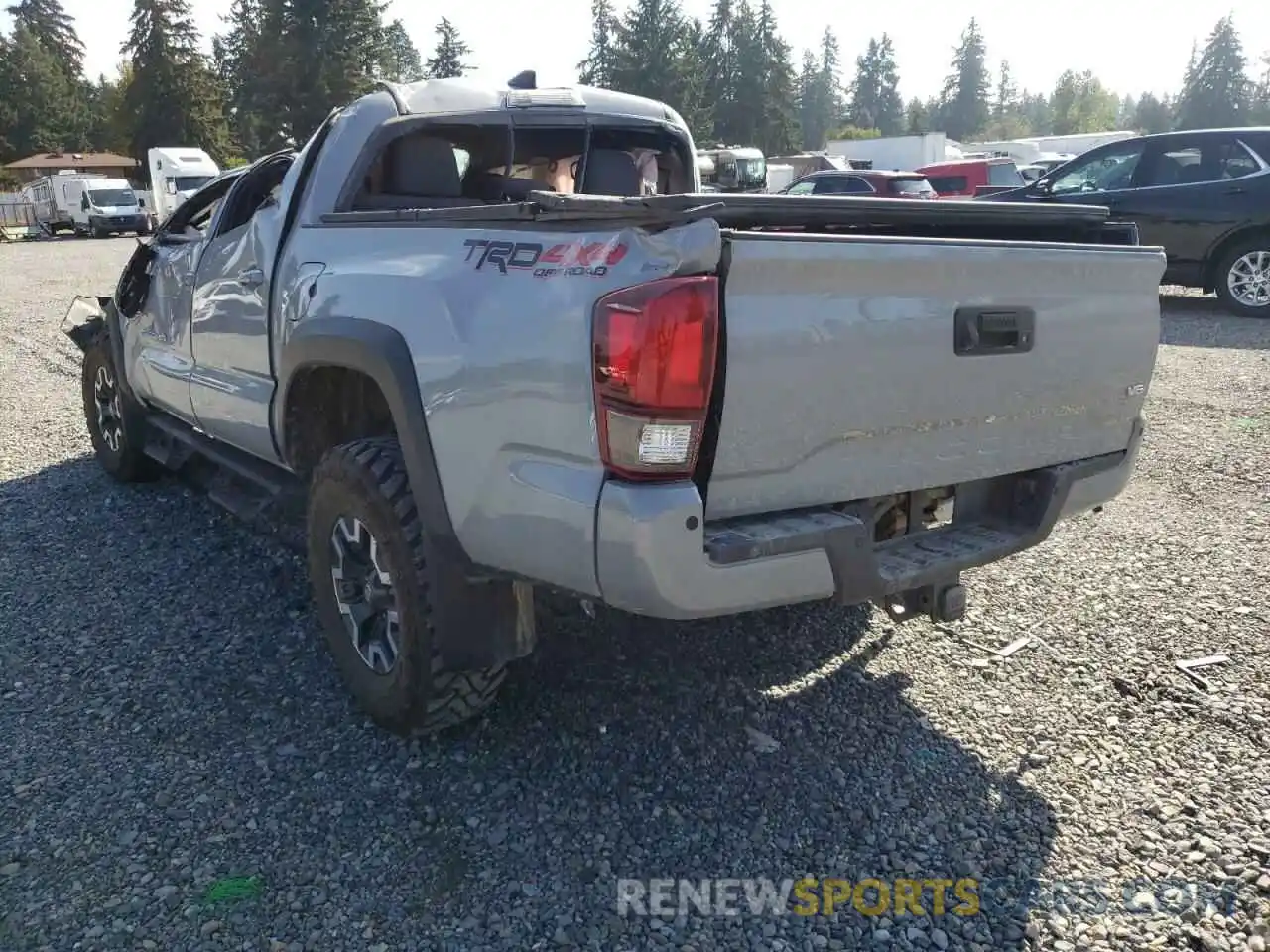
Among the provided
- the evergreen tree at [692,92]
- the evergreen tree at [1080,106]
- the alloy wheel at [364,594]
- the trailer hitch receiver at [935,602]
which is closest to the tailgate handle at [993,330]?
the trailer hitch receiver at [935,602]

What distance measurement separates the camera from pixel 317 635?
3996mm

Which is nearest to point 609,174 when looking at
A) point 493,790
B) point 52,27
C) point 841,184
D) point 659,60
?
point 493,790

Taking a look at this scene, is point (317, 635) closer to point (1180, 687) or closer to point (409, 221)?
point (409, 221)

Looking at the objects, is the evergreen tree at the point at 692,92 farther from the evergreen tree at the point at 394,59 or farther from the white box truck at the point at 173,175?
the white box truck at the point at 173,175

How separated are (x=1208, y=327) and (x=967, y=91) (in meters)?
127

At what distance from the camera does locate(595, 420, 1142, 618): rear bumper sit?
2365mm

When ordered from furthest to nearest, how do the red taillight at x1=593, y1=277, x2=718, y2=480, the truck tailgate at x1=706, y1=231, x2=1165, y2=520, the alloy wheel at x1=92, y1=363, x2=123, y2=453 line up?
1. the alloy wheel at x1=92, y1=363, x2=123, y2=453
2. the truck tailgate at x1=706, y1=231, x2=1165, y2=520
3. the red taillight at x1=593, y1=277, x2=718, y2=480

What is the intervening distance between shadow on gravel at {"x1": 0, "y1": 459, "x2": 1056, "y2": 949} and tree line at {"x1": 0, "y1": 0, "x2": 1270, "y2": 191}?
162 ft

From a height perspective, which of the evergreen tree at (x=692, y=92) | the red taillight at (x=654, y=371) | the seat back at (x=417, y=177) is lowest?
the red taillight at (x=654, y=371)

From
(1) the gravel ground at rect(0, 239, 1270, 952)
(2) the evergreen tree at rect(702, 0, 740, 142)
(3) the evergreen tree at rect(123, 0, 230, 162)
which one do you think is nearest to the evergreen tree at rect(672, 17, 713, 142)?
(2) the evergreen tree at rect(702, 0, 740, 142)

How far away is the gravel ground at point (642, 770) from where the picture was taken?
2512 mm

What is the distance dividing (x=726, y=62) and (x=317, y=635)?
2906 inches

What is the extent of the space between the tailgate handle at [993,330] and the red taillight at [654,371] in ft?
2.63

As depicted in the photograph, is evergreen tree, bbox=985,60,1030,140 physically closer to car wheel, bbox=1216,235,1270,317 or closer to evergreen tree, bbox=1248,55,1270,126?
evergreen tree, bbox=1248,55,1270,126
